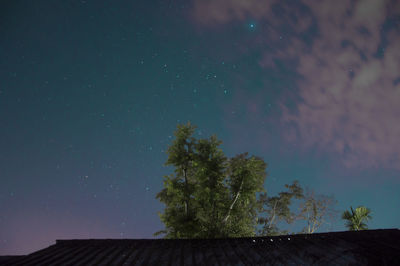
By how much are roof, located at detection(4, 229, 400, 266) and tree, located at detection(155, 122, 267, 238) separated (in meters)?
10.5

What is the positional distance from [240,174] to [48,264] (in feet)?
55.7

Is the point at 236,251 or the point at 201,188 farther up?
the point at 201,188

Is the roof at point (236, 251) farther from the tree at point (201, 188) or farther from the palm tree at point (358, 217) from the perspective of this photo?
the palm tree at point (358, 217)

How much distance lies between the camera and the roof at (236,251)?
7652mm

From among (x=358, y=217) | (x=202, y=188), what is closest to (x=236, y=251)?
(x=202, y=188)

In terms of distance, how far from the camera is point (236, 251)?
8492 millimetres

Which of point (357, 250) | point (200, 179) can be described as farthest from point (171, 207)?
point (357, 250)

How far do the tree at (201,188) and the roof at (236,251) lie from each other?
34.5 feet

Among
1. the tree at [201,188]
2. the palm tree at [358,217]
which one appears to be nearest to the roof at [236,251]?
the tree at [201,188]

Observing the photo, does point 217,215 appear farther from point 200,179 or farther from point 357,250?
point 357,250

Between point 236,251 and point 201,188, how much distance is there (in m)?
12.7

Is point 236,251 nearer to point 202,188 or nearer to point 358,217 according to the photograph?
point 202,188

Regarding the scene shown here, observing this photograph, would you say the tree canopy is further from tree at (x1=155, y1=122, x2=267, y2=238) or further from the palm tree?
the palm tree

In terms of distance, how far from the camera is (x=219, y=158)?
853 inches
